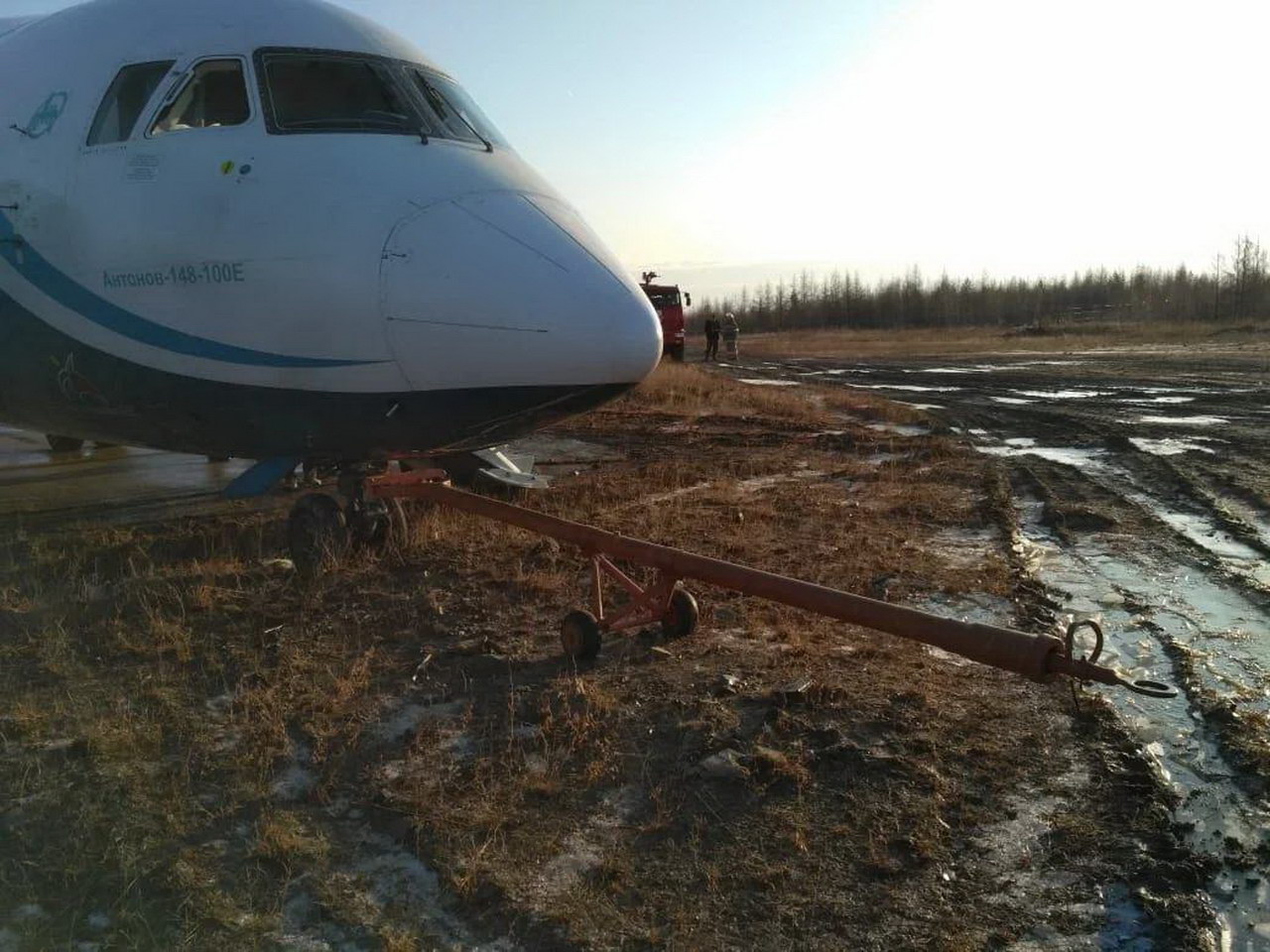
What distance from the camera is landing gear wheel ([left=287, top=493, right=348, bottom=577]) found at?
6844 mm

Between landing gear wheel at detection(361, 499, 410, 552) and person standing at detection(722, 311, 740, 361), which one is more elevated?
person standing at detection(722, 311, 740, 361)

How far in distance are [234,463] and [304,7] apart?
7.66 m

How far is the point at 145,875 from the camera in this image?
3250 mm

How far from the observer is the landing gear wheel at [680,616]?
564 cm

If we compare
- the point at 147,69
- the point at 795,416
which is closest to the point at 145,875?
the point at 147,69

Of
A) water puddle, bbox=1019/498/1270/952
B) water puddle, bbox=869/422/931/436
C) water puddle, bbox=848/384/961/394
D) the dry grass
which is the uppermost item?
the dry grass

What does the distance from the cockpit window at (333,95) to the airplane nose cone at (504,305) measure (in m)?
0.98

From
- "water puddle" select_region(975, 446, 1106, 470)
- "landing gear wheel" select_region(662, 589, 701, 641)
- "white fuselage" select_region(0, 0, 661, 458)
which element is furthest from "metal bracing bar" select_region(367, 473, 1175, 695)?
"water puddle" select_region(975, 446, 1106, 470)

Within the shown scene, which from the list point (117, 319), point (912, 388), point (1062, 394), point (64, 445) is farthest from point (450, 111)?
point (912, 388)

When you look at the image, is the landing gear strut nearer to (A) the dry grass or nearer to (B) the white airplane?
(B) the white airplane

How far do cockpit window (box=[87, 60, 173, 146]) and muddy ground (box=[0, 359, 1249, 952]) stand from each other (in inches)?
111

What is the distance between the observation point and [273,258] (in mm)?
5473

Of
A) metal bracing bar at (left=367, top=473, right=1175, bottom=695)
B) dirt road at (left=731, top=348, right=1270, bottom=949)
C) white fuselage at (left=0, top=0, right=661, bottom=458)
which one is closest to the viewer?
metal bracing bar at (left=367, top=473, right=1175, bottom=695)

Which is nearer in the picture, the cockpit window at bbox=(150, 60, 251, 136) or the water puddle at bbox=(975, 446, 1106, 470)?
the cockpit window at bbox=(150, 60, 251, 136)
